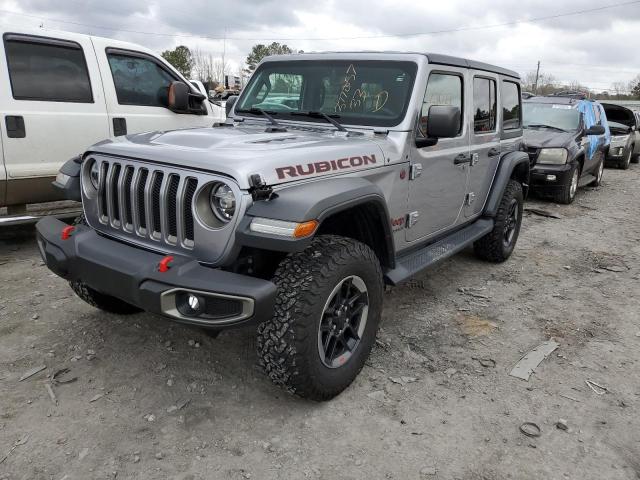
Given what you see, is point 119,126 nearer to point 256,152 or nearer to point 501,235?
point 256,152

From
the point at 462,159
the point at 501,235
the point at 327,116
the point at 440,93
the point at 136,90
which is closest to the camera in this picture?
the point at 327,116

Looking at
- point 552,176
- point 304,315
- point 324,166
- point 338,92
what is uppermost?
point 338,92

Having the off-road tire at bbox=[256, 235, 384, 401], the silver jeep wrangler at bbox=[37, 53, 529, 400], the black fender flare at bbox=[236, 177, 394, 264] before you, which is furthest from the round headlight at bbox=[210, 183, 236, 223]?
the off-road tire at bbox=[256, 235, 384, 401]

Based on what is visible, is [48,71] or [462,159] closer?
[462,159]

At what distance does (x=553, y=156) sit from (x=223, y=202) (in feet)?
24.0

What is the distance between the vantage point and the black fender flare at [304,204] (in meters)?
2.29

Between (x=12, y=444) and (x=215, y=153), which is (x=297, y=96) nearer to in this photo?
(x=215, y=153)

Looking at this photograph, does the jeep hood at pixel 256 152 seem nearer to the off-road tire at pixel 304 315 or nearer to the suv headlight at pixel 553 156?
the off-road tire at pixel 304 315

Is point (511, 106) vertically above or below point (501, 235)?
above

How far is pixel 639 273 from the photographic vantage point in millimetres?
5316

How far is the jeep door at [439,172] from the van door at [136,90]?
3223 millimetres

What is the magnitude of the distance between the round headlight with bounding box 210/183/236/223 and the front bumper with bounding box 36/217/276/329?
256mm

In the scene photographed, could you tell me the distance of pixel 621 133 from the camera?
43.0ft

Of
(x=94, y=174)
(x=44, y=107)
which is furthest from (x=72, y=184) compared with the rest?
(x=44, y=107)
